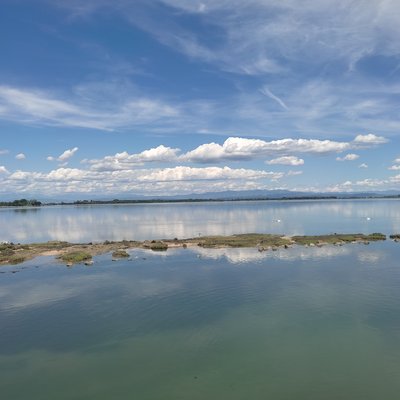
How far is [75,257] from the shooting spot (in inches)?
2416

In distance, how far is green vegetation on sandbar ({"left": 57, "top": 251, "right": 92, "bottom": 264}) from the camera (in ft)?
197

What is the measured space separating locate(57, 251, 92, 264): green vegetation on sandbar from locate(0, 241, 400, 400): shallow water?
7818 mm

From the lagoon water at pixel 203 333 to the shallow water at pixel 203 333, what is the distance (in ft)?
0.29

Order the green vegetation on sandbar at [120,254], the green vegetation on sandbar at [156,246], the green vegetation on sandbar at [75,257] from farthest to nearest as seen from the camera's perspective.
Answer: the green vegetation on sandbar at [156,246], the green vegetation on sandbar at [120,254], the green vegetation on sandbar at [75,257]

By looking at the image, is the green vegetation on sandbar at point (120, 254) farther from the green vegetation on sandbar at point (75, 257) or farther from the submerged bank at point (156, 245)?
the green vegetation on sandbar at point (75, 257)

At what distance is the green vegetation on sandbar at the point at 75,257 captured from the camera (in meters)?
60.1

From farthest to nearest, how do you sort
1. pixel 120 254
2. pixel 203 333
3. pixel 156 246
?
pixel 156 246 < pixel 120 254 < pixel 203 333

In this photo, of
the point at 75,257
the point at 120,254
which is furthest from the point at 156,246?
the point at 75,257

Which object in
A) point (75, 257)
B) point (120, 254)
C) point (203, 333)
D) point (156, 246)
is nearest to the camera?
point (203, 333)

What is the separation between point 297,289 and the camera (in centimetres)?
4138

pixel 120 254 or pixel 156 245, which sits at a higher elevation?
pixel 120 254

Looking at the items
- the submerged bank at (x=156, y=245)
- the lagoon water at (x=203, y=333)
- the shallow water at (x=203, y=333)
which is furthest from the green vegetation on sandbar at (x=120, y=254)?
the shallow water at (x=203, y=333)

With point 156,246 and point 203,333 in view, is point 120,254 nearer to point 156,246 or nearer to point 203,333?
point 156,246

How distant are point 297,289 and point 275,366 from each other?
1736 centimetres
